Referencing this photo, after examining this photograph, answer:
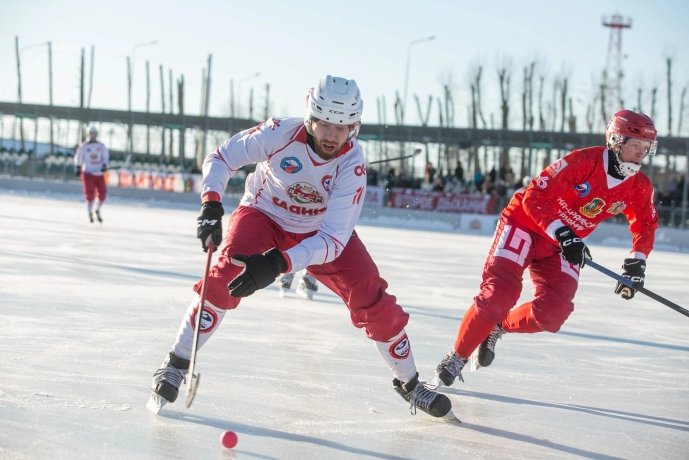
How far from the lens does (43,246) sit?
36.6 ft

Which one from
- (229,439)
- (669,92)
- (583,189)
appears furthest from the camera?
(669,92)

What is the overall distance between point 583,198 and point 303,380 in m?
1.77

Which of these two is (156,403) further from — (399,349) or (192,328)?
(399,349)

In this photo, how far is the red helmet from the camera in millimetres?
5043

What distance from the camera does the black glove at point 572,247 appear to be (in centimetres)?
477

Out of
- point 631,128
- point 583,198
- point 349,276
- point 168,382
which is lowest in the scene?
point 168,382

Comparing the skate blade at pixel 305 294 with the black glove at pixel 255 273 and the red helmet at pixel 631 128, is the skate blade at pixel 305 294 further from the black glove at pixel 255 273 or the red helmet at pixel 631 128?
the black glove at pixel 255 273

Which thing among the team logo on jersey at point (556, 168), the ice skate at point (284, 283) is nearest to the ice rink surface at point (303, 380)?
the ice skate at point (284, 283)

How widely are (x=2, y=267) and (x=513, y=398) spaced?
5.55 meters

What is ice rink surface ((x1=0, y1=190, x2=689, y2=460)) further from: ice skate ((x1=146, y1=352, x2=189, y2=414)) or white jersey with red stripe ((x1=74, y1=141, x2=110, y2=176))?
white jersey with red stripe ((x1=74, y1=141, x2=110, y2=176))

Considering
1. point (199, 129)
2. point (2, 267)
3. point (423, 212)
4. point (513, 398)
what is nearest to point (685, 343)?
point (513, 398)

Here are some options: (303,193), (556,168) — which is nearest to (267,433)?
(303,193)

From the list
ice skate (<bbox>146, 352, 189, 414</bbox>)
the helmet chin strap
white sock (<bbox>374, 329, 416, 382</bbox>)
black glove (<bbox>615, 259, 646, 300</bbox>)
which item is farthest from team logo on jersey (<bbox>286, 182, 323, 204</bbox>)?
black glove (<bbox>615, 259, 646, 300</bbox>)

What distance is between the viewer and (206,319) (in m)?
4.15
